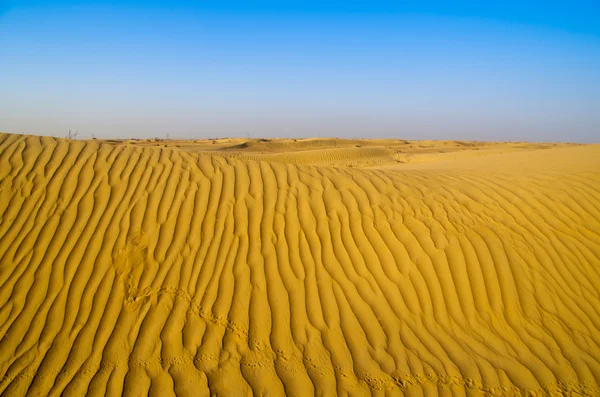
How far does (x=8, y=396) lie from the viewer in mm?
3051

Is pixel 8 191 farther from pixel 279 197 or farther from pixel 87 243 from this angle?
pixel 279 197

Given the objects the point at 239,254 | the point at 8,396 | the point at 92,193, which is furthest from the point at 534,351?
the point at 92,193

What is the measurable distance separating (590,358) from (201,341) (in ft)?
11.6

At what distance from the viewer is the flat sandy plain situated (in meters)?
3.38

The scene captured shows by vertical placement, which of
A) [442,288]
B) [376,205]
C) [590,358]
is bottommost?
[590,358]

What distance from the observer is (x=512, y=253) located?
15.9 feet

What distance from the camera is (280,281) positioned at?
4266 mm

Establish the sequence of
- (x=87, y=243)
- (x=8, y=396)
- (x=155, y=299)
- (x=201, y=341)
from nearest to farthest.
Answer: (x=8, y=396) → (x=201, y=341) → (x=155, y=299) → (x=87, y=243)

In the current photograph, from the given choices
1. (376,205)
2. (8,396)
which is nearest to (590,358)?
(376,205)

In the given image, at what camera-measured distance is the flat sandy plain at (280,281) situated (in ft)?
11.1

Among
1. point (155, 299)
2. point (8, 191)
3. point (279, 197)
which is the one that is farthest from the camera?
point (279, 197)

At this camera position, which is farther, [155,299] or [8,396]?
[155,299]

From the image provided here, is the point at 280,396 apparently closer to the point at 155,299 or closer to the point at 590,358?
the point at 155,299

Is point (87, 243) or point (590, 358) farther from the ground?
point (87, 243)
